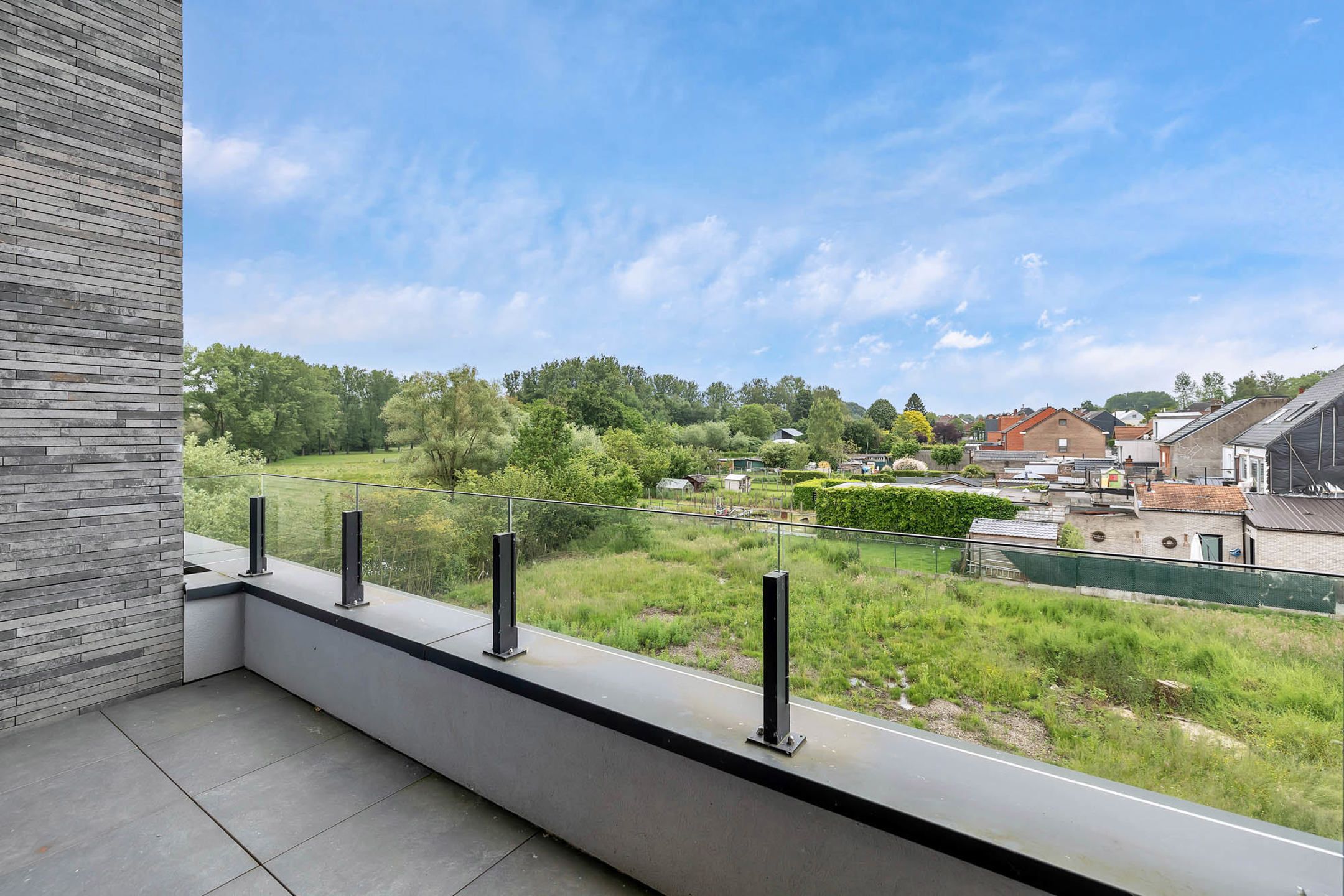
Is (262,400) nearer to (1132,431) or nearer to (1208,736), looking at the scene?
(1208,736)

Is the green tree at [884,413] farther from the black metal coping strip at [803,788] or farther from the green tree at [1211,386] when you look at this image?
the black metal coping strip at [803,788]

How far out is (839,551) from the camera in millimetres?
1686

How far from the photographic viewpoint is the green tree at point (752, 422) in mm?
57500

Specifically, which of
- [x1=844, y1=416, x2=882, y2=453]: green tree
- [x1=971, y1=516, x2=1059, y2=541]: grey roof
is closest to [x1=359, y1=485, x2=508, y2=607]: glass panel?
[x1=971, y1=516, x2=1059, y2=541]: grey roof

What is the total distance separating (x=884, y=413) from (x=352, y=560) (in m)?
72.2

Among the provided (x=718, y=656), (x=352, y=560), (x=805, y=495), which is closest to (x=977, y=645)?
(x=718, y=656)

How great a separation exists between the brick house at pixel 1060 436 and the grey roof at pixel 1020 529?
54.4m

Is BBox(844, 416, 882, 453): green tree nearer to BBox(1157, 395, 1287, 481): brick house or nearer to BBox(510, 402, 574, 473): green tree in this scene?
BBox(1157, 395, 1287, 481): brick house

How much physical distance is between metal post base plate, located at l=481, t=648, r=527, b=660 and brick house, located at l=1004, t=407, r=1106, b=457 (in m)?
55.8

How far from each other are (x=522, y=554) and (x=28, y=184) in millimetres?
3091

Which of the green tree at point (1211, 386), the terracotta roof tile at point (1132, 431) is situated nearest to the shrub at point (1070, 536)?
the green tree at point (1211, 386)

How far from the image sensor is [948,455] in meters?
48.8

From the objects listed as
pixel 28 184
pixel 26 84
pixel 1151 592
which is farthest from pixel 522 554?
pixel 26 84

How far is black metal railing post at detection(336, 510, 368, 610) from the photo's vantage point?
286 centimetres
